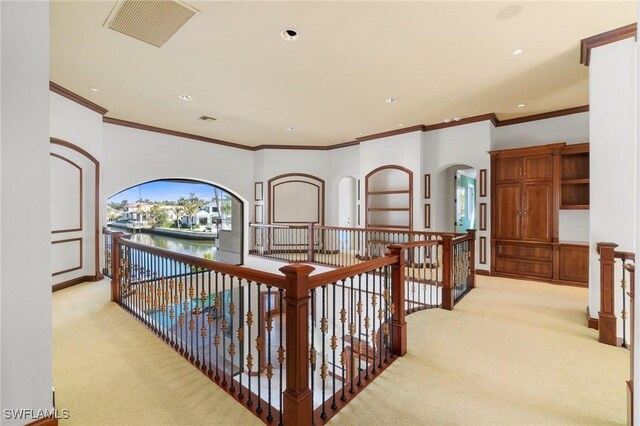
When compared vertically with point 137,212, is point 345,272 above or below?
below

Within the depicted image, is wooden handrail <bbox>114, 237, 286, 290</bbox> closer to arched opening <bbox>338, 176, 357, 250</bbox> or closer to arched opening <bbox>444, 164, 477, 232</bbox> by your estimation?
arched opening <bbox>444, 164, 477, 232</bbox>

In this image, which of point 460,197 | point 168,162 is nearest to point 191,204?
point 168,162

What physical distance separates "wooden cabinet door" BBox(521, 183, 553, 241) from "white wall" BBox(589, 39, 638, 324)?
7.41 feet

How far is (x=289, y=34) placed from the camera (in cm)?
312

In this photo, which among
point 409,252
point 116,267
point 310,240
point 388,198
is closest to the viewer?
point 116,267

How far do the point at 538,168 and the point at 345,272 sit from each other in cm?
509

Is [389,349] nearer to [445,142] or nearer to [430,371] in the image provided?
[430,371]

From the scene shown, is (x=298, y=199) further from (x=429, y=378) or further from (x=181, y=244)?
(x=429, y=378)

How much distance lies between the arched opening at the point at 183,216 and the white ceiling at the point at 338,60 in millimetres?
2000

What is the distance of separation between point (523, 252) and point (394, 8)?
5.01 m

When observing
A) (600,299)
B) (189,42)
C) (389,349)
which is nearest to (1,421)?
(389,349)

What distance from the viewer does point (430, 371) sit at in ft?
8.30

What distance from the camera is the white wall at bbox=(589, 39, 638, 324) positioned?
3.07 metres

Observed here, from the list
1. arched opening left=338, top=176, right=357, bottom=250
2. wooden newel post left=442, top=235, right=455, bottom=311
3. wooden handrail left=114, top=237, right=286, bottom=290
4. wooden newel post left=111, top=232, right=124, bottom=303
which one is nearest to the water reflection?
wooden newel post left=111, top=232, right=124, bottom=303
